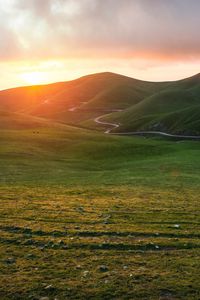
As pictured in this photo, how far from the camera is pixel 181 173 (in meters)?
52.2

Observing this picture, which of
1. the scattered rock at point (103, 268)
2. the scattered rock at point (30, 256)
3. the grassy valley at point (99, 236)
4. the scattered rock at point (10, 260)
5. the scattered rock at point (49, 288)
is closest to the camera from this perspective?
the scattered rock at point (49, 288)

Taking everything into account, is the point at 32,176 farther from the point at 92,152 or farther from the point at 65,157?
the point at 92,152

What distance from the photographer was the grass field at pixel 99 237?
15273 mm

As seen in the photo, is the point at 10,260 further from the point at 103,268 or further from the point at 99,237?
the point at 99,237

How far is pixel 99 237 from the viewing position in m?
20.9

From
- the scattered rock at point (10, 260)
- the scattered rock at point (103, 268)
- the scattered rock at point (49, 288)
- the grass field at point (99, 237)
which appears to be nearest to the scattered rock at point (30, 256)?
the grass field at point (99, 237)

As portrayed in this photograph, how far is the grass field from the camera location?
50.1 ft

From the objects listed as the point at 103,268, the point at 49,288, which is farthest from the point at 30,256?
the point at 103,268

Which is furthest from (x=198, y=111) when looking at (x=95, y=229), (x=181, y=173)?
(x=95, y=229)

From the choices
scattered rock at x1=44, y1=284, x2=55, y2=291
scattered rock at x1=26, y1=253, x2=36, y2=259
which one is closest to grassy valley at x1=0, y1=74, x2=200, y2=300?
scattered rock at x1=26, y1=253, x2=36, y2=259

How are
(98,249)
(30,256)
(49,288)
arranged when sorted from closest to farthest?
(49,288) → (30,256) → (98,249)

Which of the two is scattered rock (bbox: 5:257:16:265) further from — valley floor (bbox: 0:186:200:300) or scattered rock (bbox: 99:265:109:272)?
scattered rock (bbox: 99:265:109:272)

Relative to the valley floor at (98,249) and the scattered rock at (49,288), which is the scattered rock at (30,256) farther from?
the scattered rock at (49,288)

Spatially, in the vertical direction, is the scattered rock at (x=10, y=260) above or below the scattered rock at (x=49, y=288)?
above
